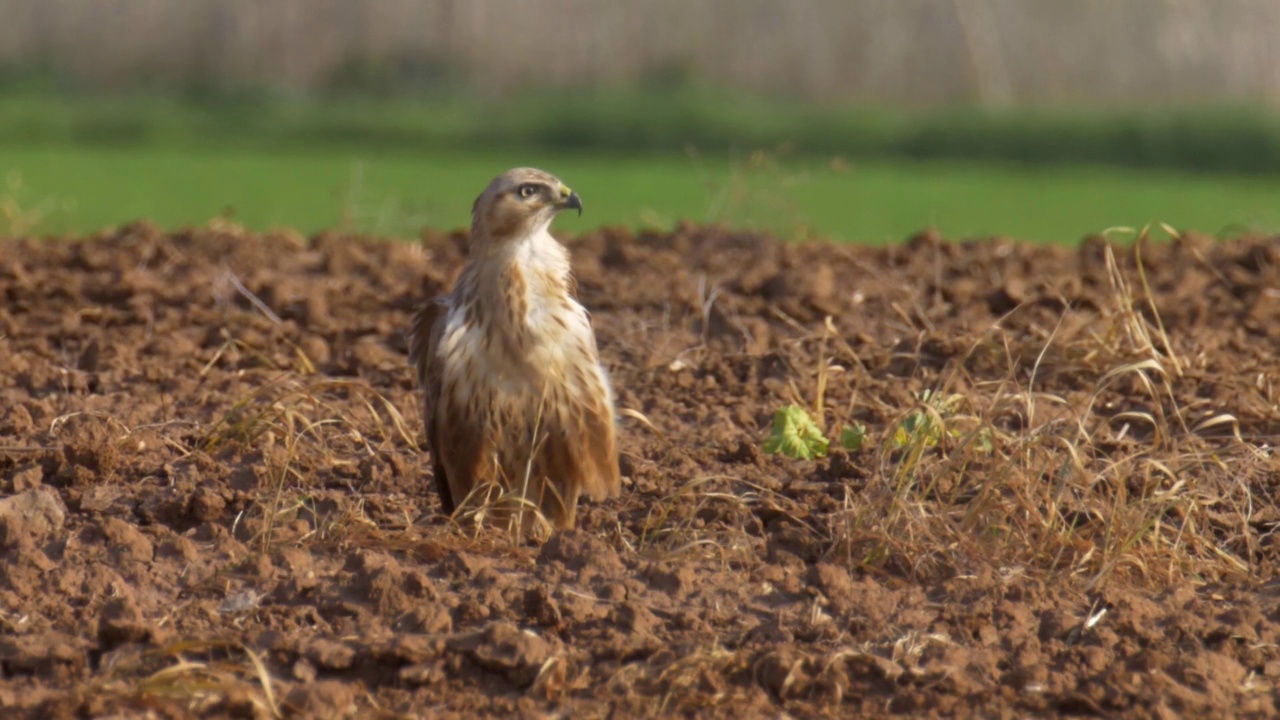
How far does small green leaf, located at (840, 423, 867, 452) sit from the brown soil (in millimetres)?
39

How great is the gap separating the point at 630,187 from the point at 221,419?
13.4 metres

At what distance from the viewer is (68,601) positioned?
498 cm

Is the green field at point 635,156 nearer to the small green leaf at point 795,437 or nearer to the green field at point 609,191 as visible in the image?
the green field at point 609,191

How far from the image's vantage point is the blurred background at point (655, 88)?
74.6 ft

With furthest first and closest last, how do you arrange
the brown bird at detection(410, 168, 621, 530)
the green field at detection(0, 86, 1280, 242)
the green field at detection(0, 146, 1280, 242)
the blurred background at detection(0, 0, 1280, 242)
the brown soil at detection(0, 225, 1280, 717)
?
the blurred background at detection(0, 0, 1280, 242)
the green field at detection(0, 86, 1280, 242)
the green field at detection(0, 146, 1280, 242)
the brown bird at detection(410, 168, 621, 530)
the brown soil at detection(0, 225, 1280, 717)

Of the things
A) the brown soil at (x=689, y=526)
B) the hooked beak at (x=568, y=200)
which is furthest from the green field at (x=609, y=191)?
the hooked beak at (x=568, y=200)

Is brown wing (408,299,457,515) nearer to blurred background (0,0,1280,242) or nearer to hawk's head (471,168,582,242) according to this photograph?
hawk's head (471,168,582,242)

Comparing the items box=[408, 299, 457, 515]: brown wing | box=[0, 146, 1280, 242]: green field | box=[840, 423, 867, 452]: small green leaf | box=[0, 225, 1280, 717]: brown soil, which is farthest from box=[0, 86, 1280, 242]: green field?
box=[840, 423, 867, 452]: small green leaf

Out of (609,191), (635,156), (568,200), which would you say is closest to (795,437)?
(568,200)

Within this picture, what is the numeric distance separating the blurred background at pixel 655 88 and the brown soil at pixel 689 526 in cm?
1294

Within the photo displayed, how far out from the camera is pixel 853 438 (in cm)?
626

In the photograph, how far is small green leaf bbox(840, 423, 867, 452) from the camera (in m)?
6.25

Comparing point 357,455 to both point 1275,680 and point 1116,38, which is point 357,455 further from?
point 1116,38

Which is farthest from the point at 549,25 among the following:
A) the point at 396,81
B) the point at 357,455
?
the point at 357,455
